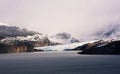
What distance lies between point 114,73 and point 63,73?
1430cm

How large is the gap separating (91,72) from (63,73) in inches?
334

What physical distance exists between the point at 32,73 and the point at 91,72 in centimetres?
1695

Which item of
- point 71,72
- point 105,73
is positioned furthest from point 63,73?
point 105,73

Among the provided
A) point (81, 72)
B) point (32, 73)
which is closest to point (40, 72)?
point (32, 73)

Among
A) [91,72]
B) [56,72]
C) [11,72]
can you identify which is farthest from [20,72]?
[91,72]

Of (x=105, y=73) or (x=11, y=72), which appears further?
(x=11, y=72)

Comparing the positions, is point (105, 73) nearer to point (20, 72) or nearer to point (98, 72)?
point (98, 72)

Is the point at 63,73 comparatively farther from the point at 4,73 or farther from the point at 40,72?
the point at 4,73

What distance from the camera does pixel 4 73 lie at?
12206 cm

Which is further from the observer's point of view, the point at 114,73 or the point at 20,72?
the point at 20,72

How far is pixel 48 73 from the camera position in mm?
120688

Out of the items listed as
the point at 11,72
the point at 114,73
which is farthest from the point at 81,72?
the point at 11,72

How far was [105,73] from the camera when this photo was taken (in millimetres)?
117375

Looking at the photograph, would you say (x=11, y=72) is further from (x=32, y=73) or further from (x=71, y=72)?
(x=71, y=72)
